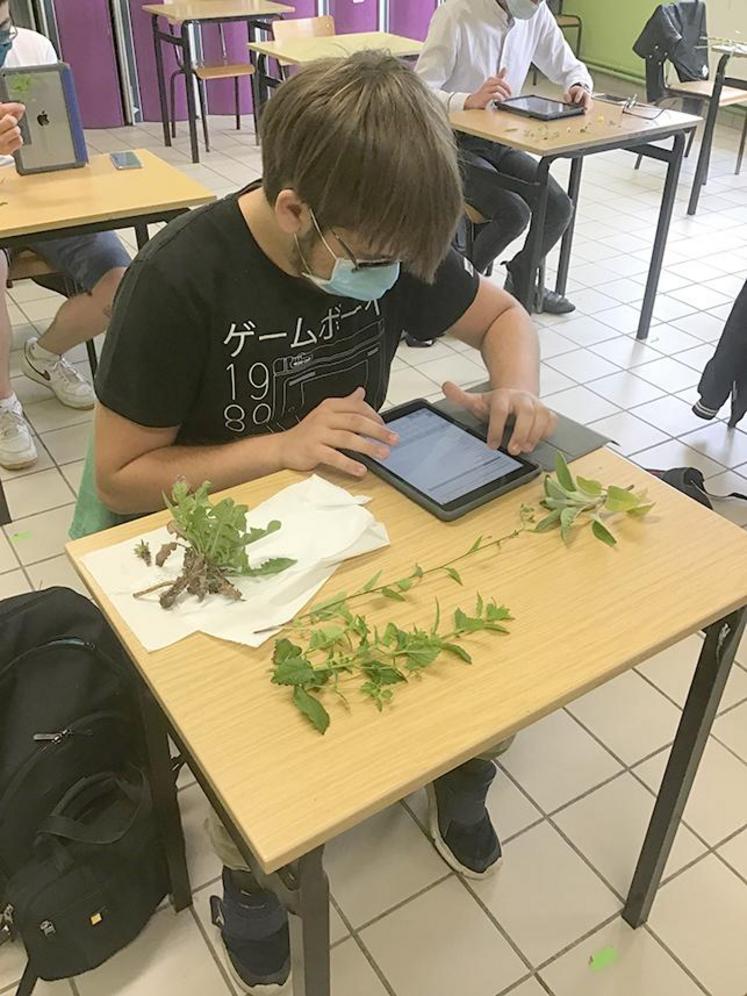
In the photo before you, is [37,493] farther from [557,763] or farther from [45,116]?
[557,763]

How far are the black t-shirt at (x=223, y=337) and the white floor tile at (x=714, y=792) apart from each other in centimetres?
92

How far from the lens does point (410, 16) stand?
6047 mm

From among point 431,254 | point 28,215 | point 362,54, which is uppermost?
point 362,54

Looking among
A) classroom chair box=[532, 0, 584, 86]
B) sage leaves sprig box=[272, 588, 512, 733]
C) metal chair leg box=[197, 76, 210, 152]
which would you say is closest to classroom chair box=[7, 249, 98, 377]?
sage leaves sprig box=[272, 588, 512, 733]

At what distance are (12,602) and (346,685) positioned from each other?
0.79 meters

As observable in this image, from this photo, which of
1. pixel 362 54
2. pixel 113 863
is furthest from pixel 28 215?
pixel 113 863

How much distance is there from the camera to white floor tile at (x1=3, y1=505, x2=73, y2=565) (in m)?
2.15

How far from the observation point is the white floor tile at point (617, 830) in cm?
150

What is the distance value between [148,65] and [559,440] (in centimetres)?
522

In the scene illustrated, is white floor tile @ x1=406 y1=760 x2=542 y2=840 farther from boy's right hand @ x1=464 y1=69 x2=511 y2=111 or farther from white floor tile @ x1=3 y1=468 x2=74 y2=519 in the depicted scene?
boy's right hand @ x1=464 y1=69 x2=511 y2=111

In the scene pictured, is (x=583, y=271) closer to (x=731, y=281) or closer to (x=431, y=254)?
(x=731, y=281)

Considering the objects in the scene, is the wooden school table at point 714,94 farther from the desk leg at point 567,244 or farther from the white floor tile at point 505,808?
the white floor tile at point 505,808

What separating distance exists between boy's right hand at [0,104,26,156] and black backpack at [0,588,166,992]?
1.28 meters

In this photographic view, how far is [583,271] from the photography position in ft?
12.3
